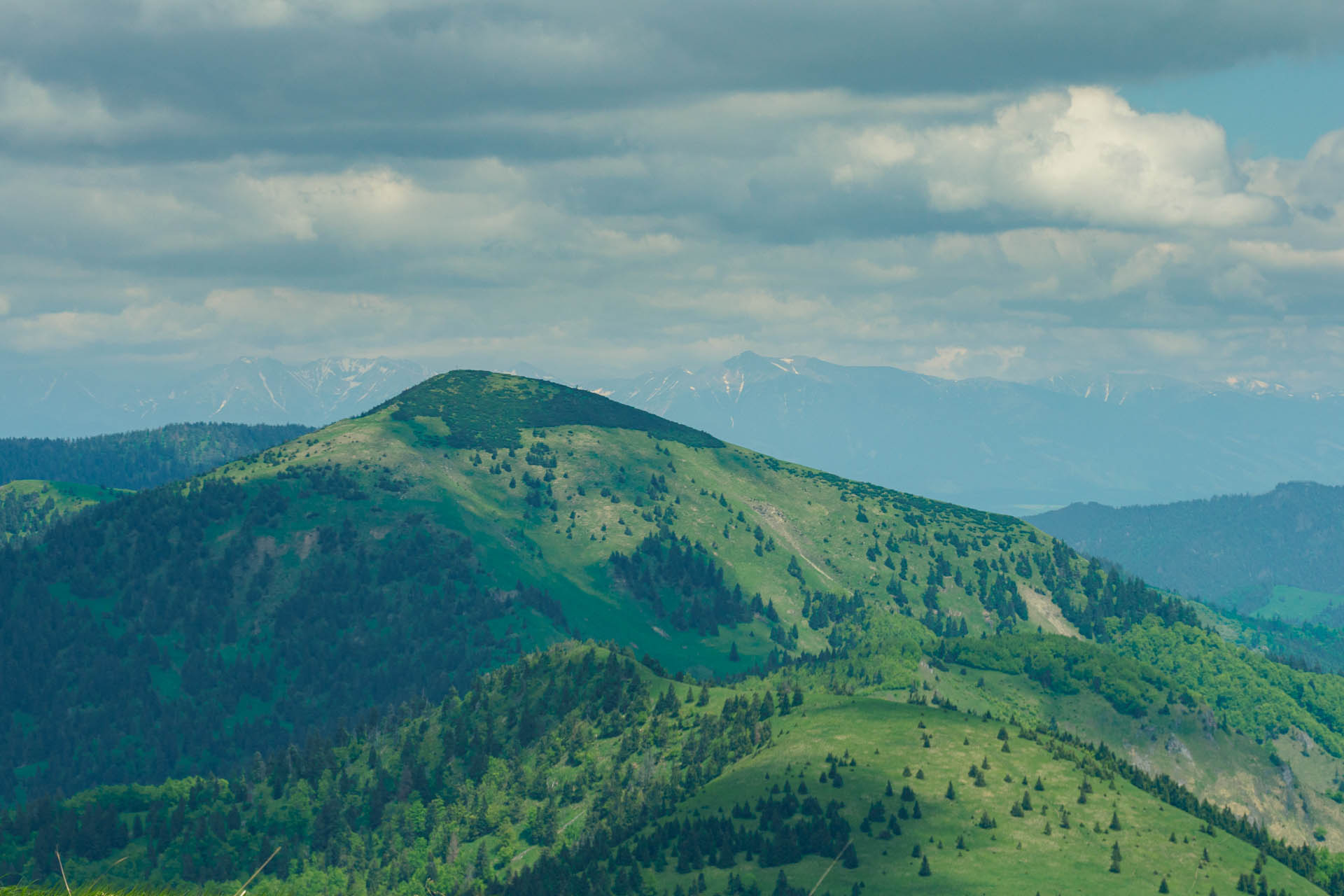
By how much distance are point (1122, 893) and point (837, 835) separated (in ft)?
125

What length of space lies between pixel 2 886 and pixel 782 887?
159 metres

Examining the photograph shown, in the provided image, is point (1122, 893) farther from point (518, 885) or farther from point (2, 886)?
point (2, 886)

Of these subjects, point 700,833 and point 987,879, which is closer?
point 987,879

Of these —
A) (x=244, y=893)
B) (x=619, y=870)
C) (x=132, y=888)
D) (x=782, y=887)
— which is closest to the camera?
(x=244, y=893)

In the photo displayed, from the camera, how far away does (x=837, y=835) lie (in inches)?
7633

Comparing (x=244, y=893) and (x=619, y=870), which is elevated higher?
(x=244, y=893)

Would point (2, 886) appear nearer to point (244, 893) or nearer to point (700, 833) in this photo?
point (244, 893)

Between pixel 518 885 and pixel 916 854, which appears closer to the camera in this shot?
pixel 916 854

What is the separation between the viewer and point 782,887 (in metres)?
176

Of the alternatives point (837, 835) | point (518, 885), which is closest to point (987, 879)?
point (837, 835)

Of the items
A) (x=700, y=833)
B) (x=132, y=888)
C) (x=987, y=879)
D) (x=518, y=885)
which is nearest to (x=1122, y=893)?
(x=987, y=879)

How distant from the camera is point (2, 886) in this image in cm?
2564

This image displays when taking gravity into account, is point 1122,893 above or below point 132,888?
below

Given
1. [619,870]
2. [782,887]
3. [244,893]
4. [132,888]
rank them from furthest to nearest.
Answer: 1. [619,870]
2. [782,887]
3. [132,888]
4. [244,893]
